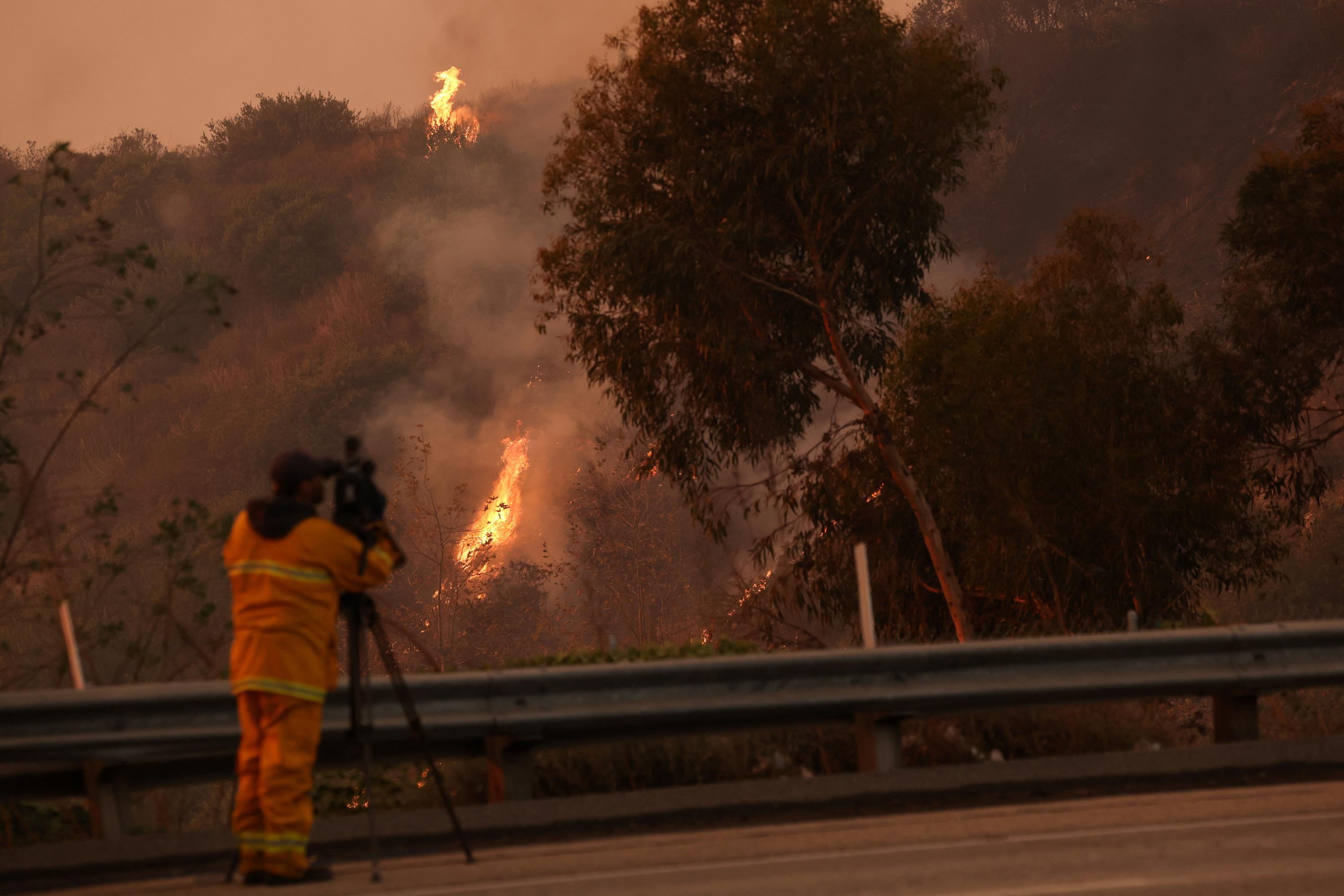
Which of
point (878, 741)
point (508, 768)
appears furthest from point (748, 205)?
point (508, 768)

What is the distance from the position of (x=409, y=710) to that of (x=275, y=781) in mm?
781

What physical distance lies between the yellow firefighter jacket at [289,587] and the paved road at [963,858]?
887 millimetres

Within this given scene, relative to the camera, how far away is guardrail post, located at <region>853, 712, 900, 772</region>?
768cm

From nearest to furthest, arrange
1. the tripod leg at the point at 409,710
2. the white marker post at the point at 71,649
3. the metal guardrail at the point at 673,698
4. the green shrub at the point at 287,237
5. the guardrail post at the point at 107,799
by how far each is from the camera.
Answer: the tripod leg at the point at 409,710
the metal guardrail at the point at 673,698
the guardrail post at the point at 107,799
the white marker post at the point at 71,649
the green shrub at the point at 287,237

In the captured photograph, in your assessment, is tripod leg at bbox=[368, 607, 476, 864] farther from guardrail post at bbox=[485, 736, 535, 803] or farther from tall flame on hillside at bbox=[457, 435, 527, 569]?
tall flame on hillside at bbox=[457, 435, 527, 569]

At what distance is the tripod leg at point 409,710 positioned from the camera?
20.8 feet

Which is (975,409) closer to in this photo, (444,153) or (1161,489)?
(1161,489)

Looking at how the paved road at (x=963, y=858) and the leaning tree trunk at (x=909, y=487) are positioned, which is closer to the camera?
the paved road at (x=963, y=858)

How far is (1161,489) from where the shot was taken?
2120 centimetres

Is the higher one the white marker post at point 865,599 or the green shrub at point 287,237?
the green shrub at point 287,237

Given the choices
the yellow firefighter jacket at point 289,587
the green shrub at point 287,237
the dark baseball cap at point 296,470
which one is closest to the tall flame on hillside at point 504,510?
the green shrub at point 287,237

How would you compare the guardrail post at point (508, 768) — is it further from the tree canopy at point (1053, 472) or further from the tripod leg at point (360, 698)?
the tree canopy at point (1053, 472)

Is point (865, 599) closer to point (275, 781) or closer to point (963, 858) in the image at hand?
point (963, 858)

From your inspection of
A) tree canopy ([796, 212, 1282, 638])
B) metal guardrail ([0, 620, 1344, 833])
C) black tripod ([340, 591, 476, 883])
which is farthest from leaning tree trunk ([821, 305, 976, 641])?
black tripod ([340, 591, 476, 883])
